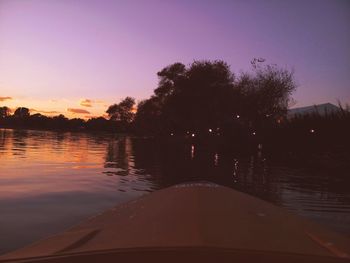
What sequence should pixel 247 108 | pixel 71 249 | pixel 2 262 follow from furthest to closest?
pixel 247 108 < pixel 71 249 < pixel 2 262

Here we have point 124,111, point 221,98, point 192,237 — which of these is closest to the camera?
point 192,237

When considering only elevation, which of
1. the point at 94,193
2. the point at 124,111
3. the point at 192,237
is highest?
the point at 124,111

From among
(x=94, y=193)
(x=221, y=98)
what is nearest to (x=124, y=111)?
(x=221, y=98)

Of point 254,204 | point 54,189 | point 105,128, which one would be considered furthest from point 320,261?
point 105,128

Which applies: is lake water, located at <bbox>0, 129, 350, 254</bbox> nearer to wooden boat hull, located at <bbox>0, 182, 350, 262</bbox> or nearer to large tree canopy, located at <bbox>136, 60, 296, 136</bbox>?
wooden boat hull, located at <bbox>0, 182, 350, 262</bbox>

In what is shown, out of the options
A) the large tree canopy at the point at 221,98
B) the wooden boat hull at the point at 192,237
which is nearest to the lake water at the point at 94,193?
the wooden boat hull at the point at 192,237

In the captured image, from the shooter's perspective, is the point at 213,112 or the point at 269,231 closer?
the point at 269,231

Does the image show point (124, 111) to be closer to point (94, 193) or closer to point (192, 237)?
point (94, 193)

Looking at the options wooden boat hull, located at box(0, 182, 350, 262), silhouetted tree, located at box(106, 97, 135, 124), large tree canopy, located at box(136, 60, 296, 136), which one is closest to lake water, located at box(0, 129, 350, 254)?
wooden boat hull, located at box(0, 182, 350, 262)

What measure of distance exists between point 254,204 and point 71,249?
10.5 ft

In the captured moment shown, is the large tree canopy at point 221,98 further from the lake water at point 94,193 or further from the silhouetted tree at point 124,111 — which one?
the silhouetted tree at point 124,111

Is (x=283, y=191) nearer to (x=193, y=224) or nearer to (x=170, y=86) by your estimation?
(x=193, y=224)

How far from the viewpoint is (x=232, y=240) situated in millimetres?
3361

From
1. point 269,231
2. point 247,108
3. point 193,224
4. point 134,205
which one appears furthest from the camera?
point 247,108
